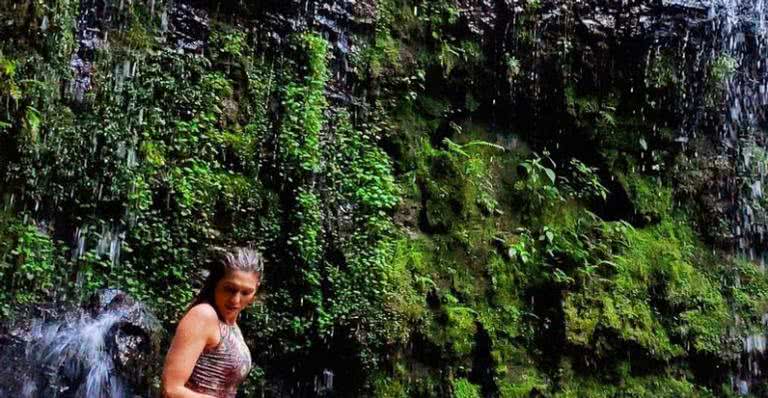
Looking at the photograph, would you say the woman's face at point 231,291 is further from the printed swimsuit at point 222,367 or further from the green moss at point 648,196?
the green moss at point 648,196

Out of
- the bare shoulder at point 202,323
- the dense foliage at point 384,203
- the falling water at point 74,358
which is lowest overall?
the falling water at point 74,358

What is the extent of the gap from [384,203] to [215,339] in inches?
186

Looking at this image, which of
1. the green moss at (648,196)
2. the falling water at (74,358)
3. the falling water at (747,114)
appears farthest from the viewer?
the falling water at (747,114)

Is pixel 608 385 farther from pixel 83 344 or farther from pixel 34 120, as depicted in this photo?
pixel 34 120

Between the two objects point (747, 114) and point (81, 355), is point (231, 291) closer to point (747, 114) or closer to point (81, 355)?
point (81, 355)

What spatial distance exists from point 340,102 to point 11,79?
3.21 meters

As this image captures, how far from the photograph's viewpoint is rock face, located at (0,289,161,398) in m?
5.80

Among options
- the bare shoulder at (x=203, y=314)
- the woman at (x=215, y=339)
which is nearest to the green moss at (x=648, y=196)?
the woman at (x=215, y=339)

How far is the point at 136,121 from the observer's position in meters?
7.08

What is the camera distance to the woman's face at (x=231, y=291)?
2.75 m

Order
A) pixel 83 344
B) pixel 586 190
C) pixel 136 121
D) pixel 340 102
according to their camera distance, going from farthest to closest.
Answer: pixel 586 190 → pixel 340 102 → pixel 136 121 → pixel 83 344

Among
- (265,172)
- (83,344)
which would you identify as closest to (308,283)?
(265,172)

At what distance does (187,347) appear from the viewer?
102 inches

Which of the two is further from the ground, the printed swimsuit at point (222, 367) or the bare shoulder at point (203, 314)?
the bare shoulder at point (203, 314)
